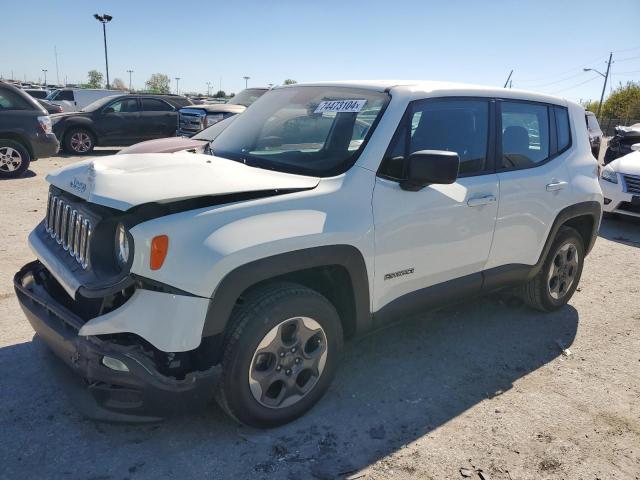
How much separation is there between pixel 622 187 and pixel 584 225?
425 cm

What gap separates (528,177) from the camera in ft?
12.7

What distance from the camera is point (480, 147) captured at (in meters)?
3.62

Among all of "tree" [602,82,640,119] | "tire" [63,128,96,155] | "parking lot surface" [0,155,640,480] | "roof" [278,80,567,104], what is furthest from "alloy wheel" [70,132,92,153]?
"tree" [602,82,640,119]

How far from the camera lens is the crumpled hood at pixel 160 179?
242 centimetres

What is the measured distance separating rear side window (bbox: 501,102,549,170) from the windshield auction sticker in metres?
1.17

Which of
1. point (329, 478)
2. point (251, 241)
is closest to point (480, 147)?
point (251, 241)

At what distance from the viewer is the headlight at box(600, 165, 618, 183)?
833 centimetres

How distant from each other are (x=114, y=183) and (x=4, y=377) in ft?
5.18

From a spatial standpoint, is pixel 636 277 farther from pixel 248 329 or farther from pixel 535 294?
pixel 248 329

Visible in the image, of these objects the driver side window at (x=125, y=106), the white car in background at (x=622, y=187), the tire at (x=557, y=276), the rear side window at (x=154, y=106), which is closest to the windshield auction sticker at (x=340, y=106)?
the tire at (x=557, y=276)

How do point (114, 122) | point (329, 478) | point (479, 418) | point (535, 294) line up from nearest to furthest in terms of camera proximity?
point (329, 478) < point (479, 418) < point (535, 294) < point (114, 122)

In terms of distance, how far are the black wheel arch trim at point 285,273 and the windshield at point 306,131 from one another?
49 cm

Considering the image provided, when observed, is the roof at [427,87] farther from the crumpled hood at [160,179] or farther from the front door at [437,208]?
the crumpled hood at [160,179]

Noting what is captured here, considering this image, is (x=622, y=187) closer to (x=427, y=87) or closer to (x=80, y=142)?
(x=427, y=87)
